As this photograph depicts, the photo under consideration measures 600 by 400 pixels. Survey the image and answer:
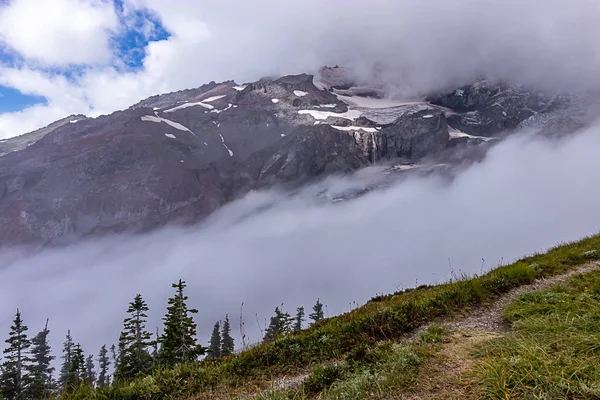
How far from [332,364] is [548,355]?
363 cm

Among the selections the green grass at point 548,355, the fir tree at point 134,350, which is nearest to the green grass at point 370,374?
the green grass at point 548,355

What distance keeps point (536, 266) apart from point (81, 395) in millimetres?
13884

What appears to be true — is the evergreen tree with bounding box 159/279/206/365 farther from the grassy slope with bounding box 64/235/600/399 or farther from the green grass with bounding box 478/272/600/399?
the green grass with bounding box 478/272/600/399

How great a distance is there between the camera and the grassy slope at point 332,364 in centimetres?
556

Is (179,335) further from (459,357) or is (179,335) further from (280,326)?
(459,357)

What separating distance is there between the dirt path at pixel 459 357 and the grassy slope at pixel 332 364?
223mm

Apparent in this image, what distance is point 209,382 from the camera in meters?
6.54

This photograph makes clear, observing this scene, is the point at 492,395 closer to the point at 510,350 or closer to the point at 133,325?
the point at 510,350

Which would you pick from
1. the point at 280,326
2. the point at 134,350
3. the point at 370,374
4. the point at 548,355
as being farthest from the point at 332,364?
the point at 134,350

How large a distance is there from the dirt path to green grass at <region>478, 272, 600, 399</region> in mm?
291

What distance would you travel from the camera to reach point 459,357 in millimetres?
5973

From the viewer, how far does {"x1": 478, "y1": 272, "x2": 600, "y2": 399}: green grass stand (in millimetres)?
4199

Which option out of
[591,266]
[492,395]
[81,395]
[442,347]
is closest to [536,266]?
[591,266]

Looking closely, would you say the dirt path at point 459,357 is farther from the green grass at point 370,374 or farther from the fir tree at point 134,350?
the fir tree at point 134,350
